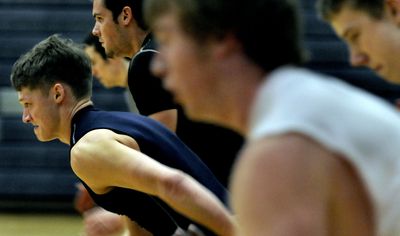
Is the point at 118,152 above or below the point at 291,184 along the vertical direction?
below

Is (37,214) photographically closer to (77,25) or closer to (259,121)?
(77,25)

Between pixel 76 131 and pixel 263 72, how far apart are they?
172cm

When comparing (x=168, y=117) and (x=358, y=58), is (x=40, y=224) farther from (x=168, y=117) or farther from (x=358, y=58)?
(x=358, y=58)

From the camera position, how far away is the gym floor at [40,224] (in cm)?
752

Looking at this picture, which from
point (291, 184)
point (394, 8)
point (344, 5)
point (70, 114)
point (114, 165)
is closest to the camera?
point (291, 184)

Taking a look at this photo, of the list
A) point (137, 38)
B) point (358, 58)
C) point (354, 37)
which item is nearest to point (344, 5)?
point (354, 37)

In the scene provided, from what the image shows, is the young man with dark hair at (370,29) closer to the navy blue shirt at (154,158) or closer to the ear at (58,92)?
the navy blue shirt at (154,158)

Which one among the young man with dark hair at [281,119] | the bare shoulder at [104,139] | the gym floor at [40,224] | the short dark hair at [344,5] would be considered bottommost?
the gym floor at [40,224]

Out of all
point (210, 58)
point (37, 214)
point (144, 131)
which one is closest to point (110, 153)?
point (144, 131)

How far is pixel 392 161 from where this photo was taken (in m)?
1.63

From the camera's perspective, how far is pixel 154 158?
311 cm

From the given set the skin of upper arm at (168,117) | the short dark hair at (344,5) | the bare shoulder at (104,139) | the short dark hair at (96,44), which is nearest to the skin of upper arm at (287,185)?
the short dark hair at (344,5)

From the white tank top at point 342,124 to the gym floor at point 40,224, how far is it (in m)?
5.59

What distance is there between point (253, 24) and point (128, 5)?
230 cm
